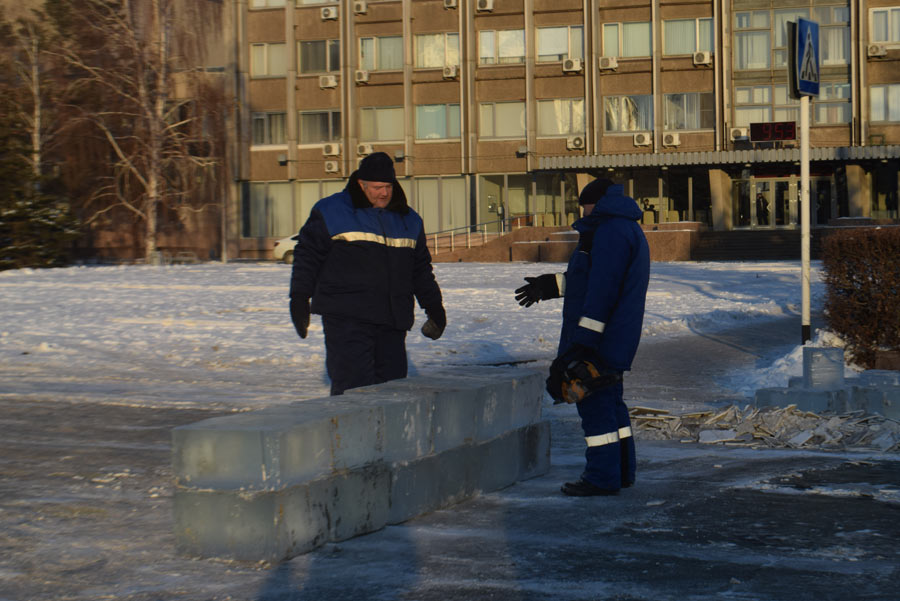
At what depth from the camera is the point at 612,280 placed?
6645 millimetres

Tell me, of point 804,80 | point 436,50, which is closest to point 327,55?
point 436,50

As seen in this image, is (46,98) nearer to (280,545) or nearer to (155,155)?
(155,155)

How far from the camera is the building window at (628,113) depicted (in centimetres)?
5256

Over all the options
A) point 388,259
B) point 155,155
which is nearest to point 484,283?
point 155,155

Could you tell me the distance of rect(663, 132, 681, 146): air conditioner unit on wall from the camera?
2034 inches

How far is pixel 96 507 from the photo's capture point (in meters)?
6.52

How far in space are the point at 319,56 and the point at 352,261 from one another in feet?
166

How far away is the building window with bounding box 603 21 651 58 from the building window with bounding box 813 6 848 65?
696 centimetres

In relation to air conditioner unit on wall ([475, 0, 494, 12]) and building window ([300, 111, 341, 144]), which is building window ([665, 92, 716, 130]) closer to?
air conditioner unit on wall ([475, 0, 494, 12])

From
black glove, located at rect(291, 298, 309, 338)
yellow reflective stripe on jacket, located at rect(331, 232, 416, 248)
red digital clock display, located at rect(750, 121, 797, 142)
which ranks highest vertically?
red digital clock display, located at rect(750, 121, 797, 142)

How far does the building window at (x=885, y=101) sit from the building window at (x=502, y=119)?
1437cm

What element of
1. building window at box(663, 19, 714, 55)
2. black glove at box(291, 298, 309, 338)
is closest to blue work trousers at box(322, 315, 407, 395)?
black glove at box(291, 298, 309, 338)

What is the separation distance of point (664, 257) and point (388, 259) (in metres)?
37.9

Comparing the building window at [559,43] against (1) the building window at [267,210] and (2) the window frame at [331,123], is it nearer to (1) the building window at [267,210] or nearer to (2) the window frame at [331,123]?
(2) the window frame at [331,123]
